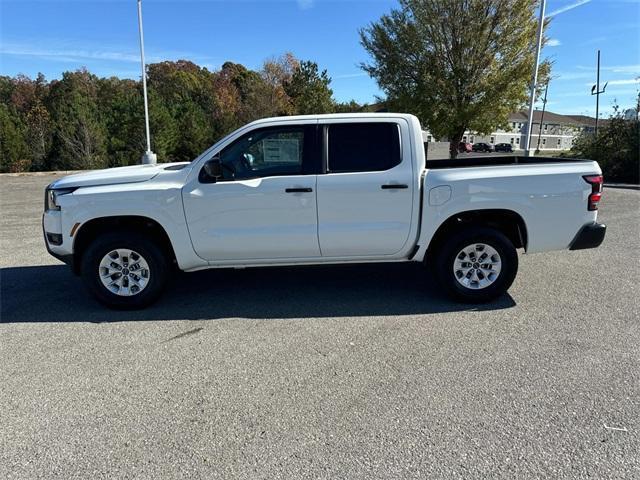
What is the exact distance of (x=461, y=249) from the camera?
471cm

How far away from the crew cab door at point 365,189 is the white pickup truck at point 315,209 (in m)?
0.01

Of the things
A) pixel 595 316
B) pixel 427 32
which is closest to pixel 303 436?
pixel 595 316

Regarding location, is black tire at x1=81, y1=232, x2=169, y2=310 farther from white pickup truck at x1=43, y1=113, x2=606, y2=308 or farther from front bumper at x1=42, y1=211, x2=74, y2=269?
front bumper at x1=42, y1=211, x2=74, y2=269

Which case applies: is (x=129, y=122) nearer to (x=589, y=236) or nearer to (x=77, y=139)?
(x=77, y=139)

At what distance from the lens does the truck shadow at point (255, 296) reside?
15.3 feet

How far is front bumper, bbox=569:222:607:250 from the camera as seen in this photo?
4.66 meters

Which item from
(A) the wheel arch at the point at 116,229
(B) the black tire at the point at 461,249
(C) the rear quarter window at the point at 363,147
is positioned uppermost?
(C) the rear quarter window at the point at 363,147

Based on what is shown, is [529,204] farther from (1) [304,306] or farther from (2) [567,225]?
(1) [304,306]

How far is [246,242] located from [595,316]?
11.7 ft

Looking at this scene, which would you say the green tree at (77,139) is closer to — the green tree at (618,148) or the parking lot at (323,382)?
the parking lot at (323,382)

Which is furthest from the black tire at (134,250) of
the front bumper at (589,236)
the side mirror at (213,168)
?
the front bumper at (589,236)

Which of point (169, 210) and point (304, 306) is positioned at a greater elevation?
point (169, 210)

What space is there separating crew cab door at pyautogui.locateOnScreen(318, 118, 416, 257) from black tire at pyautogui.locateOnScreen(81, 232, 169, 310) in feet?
5.59

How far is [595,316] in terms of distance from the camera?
4.47 meters
